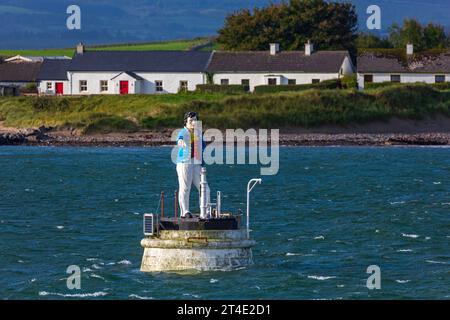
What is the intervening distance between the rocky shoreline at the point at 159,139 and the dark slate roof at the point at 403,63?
13.0m

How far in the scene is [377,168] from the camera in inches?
2675

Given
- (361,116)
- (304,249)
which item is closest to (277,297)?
(304,249)

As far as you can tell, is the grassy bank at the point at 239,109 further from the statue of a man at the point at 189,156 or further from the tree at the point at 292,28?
the statue of a man at the point at 189,156

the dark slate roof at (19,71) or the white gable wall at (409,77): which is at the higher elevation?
the dark slate roof at (19,71)

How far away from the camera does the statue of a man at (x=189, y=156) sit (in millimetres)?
30688

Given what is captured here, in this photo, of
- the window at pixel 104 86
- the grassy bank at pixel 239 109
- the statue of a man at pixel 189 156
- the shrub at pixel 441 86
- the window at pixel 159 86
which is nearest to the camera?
the statue of a man at pixel 189 156

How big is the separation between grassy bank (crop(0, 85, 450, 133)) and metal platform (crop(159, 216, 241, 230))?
194 ft

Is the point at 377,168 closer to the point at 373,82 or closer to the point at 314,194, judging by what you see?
the point at 314,194

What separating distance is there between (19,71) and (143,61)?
1544 centimetres

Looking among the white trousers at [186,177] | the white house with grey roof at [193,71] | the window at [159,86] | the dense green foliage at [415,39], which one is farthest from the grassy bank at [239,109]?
the white trousers at [186,177]

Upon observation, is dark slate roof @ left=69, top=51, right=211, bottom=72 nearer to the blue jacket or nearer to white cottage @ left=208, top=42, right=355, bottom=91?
white cottage @ left=208, top=42, right=355, bottom=91

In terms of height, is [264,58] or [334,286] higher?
[264,58]

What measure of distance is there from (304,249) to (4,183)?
2655 centimetres

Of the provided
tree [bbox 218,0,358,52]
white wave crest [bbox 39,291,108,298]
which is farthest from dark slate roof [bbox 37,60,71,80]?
white wave crest [bbox 39,291,108,298]
